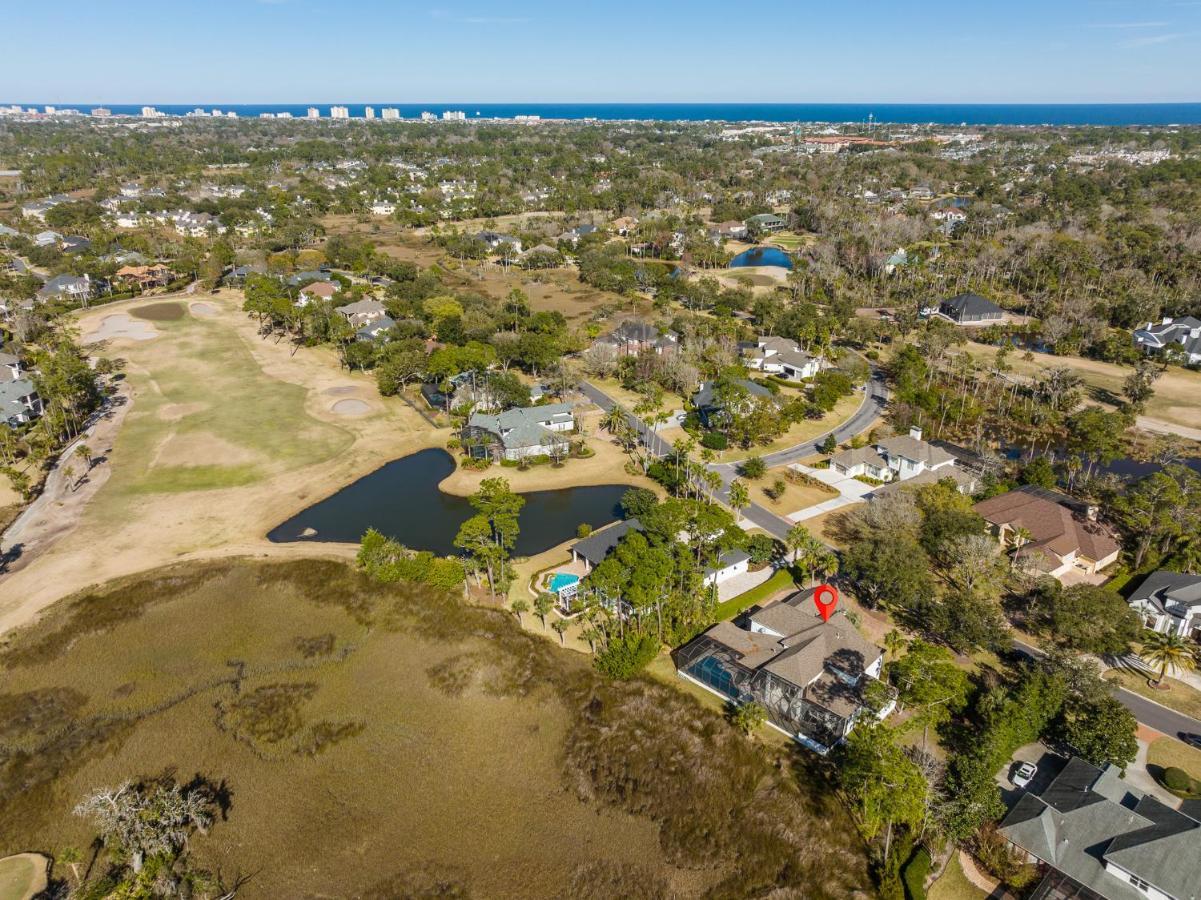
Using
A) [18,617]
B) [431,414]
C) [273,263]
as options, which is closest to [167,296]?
[273,263]

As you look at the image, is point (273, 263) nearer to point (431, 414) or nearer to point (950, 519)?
point (431, 414)

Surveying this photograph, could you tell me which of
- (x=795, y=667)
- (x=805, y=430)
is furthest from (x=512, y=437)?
(x=795, y=667)

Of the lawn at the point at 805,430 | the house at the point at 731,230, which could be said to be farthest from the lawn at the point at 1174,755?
the house at the point at 731,230

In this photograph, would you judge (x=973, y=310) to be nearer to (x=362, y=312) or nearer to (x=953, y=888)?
(x=362, y=312)

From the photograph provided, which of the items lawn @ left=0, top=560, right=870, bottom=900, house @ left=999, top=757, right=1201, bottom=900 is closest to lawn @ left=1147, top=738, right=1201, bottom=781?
house @ left=999, top=757, right=1201, bottom=900

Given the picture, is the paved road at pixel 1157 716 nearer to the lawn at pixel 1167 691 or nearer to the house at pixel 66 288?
the lawn at pixel 1167 691
